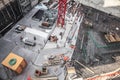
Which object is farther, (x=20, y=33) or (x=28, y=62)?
(x=20, y=33)

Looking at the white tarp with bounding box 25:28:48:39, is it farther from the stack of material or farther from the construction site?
the stack of material

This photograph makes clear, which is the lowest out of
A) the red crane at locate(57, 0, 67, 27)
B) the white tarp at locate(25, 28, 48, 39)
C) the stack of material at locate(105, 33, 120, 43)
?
the stack of material at locate(105, 33, 120, 43)

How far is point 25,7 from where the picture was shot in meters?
42.5

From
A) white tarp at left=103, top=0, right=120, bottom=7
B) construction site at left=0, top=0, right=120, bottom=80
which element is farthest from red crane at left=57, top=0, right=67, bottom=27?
white tarp at left=103, top=0, right=120, bottom=7

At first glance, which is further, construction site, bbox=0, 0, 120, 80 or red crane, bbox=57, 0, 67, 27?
red crane, bbox=57, 0, 67, 27

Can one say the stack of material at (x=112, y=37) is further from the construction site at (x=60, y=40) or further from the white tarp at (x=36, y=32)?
the white tarp at (x=36, y=32)

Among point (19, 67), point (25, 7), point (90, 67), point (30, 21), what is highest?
point (25, 7)

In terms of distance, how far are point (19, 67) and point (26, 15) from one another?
16929 millimetres

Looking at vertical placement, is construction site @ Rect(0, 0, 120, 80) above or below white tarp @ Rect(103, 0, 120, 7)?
below

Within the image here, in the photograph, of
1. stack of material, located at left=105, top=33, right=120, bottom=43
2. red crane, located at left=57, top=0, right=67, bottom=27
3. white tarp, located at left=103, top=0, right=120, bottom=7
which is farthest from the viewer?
white tarp, located at left=103, top=0, right=120, bottom=7

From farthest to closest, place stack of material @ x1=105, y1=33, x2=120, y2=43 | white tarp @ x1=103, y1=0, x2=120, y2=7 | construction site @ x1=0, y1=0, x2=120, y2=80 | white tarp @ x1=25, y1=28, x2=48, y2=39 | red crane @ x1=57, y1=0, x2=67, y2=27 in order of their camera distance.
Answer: white tarp @ x1=25, y1=28, x2=48, y2=39, white tarp @ x1=103, y1=0, x2=120, y2=7, red crane @ x1=57, y1=0, x2=67, y2=27, stack of material @ x1=105, y1=33, x2=120, y2=43, construction site @ x1=0, y1=0, x2=120, y2=80

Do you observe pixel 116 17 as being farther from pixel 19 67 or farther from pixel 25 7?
pixel 19 67

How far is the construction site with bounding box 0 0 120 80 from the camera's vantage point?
3047 cm

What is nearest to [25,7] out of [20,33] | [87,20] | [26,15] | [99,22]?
[26,15]
